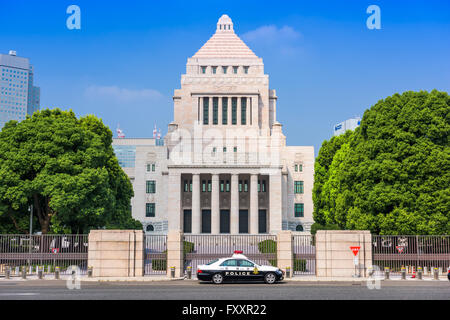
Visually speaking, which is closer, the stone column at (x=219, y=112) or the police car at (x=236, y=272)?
the police car at (x=236, y=272)

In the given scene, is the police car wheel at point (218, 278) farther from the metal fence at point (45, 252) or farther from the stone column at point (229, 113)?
the stone column at point (229, 113)

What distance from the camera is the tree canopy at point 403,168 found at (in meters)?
33.5

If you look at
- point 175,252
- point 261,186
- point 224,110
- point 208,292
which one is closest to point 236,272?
point 208,292

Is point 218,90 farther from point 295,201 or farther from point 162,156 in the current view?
point 295,201

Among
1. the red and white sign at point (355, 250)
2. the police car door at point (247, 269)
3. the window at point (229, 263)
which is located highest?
the red and white sign at point (355, 250)

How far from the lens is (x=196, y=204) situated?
66438 millimetres

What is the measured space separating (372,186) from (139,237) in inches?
707

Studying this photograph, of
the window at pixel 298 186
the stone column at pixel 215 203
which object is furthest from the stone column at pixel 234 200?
the window at pixel 298 186

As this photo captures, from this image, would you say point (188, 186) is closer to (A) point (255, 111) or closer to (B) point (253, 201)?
(B) point (253, 201)

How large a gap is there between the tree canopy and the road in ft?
28.6

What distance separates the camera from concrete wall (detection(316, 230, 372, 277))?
2867cm

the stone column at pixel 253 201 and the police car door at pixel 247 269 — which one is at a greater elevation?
the stone column at pixel 253 201

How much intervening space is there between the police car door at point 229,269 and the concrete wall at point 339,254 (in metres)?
6.09
